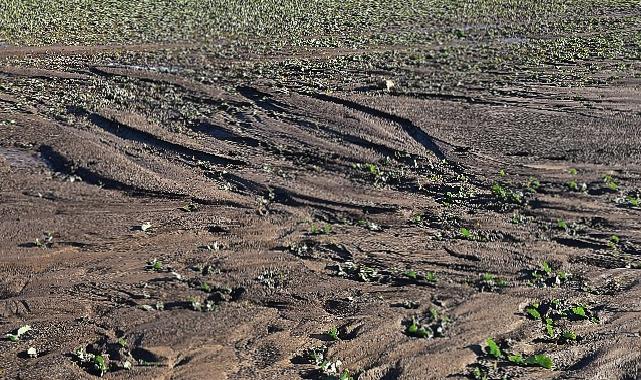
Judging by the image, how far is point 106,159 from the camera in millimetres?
10867

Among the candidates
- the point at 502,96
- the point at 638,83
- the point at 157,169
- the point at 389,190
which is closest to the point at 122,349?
the point at 157,169

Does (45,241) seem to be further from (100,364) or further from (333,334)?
(333,334)

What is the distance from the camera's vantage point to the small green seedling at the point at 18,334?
6.96m

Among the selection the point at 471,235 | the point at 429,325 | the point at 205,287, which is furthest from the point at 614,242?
the point at 205,287

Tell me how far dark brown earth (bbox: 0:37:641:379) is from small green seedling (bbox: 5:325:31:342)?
0.11 metres

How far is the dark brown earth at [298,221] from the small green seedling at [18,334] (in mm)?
108

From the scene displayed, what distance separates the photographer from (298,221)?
9.48 meters

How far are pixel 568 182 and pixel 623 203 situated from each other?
0.93 m

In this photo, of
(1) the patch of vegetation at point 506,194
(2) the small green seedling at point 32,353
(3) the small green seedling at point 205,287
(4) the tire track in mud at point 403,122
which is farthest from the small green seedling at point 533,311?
(2) the small green seedling at point 32,353

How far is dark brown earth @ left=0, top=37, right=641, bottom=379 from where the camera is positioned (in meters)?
7.12

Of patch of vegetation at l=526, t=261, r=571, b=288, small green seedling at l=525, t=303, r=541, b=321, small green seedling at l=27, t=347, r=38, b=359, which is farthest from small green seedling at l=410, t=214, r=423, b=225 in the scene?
small green seedling at l=27, t=347, r=38, b=359

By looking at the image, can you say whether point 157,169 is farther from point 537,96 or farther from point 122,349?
point 537,96

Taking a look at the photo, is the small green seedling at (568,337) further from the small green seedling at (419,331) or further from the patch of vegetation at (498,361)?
the small green seedling at (419,331)

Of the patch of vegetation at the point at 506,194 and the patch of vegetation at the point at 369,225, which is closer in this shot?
the patch of vegetation at the point at 369,225
